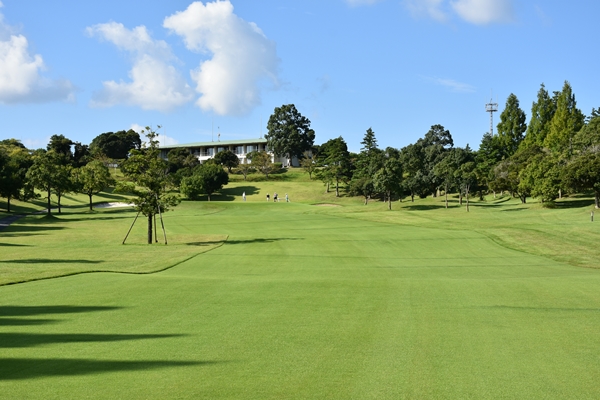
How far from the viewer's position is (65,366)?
875 centimetres

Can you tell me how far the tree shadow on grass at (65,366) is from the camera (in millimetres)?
8352

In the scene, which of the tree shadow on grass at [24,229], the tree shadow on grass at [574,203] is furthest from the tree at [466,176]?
the tree shadow on grass at [24,229]

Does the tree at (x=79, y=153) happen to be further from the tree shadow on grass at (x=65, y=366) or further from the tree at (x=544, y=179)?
the tree shadow on grass at (x=65, y=366)

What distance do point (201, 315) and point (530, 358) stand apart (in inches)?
296

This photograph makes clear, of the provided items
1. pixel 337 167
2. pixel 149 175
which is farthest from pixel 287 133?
pixel 149 175

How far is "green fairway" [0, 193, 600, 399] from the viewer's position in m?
8.01

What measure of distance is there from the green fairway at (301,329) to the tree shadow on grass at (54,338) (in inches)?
1.6

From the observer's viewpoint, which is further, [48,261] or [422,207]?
[422,207]

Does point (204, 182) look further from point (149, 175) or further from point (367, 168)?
point (149, 175)

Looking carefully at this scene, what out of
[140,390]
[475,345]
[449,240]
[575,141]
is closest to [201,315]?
[140,390]

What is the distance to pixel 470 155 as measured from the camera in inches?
3755

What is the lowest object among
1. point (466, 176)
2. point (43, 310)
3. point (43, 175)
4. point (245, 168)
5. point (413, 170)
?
point (43, 310)

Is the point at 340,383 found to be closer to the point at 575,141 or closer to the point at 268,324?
the point at 268,324

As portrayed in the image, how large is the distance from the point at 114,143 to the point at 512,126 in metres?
103
